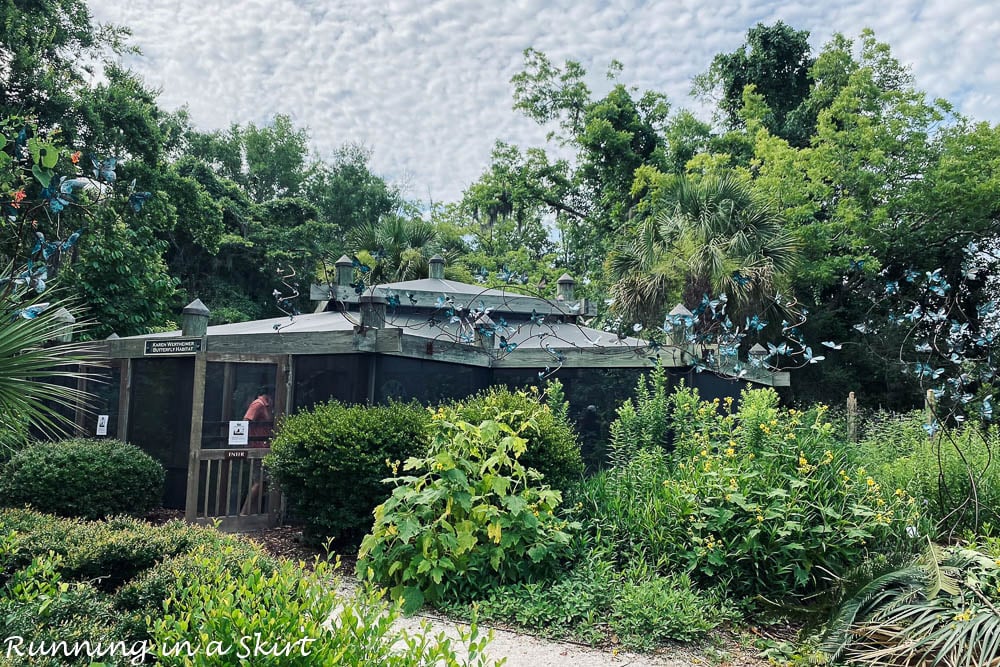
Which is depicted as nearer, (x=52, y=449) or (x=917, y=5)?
(x=52, y=449)

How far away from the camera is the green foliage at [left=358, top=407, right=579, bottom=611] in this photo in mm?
4828

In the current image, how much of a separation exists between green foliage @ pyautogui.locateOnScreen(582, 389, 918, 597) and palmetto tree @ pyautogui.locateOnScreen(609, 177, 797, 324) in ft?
18.9

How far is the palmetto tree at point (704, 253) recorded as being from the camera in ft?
38.8

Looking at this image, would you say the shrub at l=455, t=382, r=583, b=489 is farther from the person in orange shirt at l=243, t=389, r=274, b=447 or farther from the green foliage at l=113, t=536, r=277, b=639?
the green foliage at l=113, t=536, r=277, b=639

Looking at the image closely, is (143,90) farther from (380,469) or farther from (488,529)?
(488,529)

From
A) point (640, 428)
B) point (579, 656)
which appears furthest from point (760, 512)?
point (640, 428)

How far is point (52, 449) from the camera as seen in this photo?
737cm

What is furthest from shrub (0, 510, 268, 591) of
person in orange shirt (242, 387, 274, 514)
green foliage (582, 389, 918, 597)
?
person in orange shirt (242, 387, 274, 514)

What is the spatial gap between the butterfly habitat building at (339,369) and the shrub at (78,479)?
23.2 inches

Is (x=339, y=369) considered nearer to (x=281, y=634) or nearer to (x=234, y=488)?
(x=234, y=488)

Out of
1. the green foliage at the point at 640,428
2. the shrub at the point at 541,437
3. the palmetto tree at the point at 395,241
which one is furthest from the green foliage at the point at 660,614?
the palmetto tree at the point at 395,241

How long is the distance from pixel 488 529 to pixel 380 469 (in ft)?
5.83

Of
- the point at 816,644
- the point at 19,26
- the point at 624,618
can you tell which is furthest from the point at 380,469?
the point at 19,26

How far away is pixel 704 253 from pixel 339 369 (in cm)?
677
